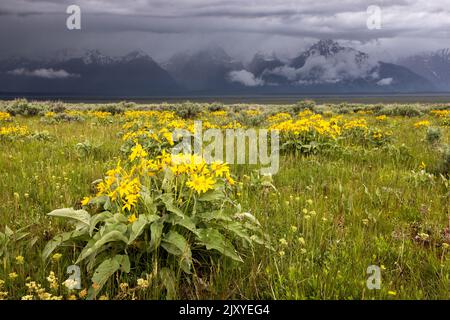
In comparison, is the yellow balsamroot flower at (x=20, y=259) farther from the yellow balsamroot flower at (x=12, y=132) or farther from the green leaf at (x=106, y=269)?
the yellow balsamroot flower at (x=12, y=132)

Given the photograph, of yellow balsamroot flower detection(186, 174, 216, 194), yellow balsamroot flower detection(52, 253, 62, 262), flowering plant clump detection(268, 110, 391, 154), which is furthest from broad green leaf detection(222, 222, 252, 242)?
flowering plant clump detection(268, 110, 391, 154)

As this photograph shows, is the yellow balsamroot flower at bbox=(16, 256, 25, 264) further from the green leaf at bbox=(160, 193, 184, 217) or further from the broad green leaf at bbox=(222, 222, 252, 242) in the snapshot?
the broad green leaf at bbox=(222, 222, 252, 242)

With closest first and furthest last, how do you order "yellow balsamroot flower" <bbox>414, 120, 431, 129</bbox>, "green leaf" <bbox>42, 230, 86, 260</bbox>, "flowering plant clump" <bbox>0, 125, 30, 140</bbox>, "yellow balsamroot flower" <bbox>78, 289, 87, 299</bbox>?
"yellow balsamroot flower" <bbox>78, 289, 87, 299</bbox>
"green leaf" <bbox>42, 230, 86, 260</bbox>
"flowering plant clump" <bbox>0, 125, 30, 140</bbox>
"yellow balsamroot flower" <bbox>414, 120, 431, 129</bbox>

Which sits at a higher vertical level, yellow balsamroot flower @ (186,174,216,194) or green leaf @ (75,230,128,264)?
yellow balsamroot flower @ (186,174,216,194)

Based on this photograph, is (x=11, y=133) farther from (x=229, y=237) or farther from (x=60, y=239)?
(x=229, y=237)

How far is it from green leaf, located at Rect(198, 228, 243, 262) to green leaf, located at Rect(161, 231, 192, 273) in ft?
0.47

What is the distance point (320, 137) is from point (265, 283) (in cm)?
564

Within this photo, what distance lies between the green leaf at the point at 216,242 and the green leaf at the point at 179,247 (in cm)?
14

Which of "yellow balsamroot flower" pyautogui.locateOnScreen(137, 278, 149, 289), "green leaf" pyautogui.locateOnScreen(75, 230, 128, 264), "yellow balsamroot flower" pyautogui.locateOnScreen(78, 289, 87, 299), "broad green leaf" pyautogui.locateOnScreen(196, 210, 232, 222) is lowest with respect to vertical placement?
"yellow balsamroot flower" pyautogui.locateOnScreen(78, 289, 87, 299)

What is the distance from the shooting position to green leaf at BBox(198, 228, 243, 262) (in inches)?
118

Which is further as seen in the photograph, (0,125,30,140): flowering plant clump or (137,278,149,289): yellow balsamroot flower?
(0,125,30,140): flowering plant clump

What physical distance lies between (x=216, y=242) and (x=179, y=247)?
334 mm

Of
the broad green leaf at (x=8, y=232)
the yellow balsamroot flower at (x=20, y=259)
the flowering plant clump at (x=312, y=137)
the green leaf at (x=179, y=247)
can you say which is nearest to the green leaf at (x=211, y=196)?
the green leaf at (x=179, y=247)
